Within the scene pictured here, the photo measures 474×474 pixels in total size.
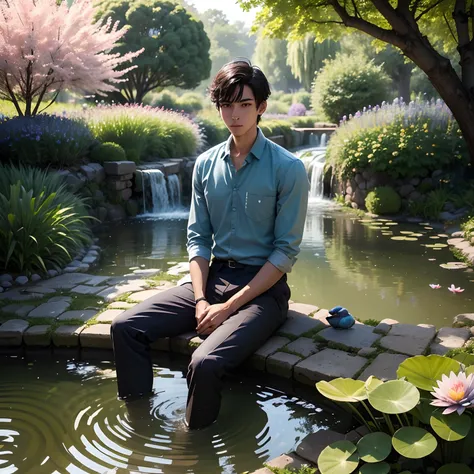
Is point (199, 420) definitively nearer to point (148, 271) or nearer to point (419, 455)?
point (419, 455)

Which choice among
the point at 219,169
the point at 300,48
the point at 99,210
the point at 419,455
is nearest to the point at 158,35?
the point at 300,48

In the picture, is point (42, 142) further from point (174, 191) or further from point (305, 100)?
point (305, 100)

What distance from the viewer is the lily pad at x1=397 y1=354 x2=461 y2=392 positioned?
6.29 feet

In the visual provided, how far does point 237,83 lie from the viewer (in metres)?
2.57

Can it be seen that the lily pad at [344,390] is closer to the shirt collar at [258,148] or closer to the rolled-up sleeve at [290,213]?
the rolled-up sleeve at [290,213]

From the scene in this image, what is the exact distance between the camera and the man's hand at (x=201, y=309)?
104 inches

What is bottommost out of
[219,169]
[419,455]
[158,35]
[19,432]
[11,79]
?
[19,432]

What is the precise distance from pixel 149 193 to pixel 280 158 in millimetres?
6147

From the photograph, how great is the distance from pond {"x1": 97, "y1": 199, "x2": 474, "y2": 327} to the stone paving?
76 centimetres

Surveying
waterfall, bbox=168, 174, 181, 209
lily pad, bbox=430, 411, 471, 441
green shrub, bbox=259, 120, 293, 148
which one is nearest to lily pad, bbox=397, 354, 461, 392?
lily pad, bbox=430, 411, 471, 441

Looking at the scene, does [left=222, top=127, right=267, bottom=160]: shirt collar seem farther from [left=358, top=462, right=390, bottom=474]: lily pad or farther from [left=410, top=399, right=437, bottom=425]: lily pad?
[left=358, top=462, right=390, bottom=474]: lily pad

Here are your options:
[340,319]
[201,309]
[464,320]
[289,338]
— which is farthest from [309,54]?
[201,309]

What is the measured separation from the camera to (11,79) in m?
8.41

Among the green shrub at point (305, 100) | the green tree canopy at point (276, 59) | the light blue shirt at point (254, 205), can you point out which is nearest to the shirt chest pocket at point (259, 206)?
the light blue shirt at point (254, 205)
